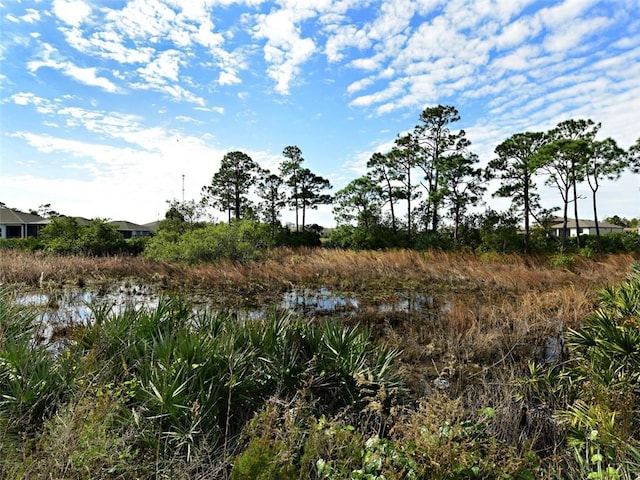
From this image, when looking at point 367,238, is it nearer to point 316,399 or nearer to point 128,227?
point 316,399

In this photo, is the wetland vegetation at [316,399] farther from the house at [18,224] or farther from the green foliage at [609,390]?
the house at [18,224]

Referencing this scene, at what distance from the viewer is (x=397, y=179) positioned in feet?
97.8

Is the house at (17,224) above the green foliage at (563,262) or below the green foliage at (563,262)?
above

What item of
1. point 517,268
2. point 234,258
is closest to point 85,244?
point 234,258

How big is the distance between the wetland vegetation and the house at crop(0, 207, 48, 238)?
44942 millimetres

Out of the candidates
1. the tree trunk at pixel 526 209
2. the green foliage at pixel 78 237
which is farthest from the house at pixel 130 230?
the tree trunk at pixel 526 209

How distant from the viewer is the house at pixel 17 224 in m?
39.7

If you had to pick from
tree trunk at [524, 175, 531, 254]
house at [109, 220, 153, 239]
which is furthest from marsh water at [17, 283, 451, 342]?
house at [109, 220, 153, 239]

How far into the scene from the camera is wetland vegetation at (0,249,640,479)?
251 cm

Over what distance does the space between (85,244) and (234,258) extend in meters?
9.81

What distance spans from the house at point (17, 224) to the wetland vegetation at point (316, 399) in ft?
147

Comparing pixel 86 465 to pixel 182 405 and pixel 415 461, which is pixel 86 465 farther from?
pixel 415 461

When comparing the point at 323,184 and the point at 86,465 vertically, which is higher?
the point at 323,184

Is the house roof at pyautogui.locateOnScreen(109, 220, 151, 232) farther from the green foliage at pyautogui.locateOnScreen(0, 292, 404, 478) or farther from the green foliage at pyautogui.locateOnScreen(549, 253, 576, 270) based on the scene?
the green foliage at pyautogui.locateOnScreen(0, 292, 404, 478)
